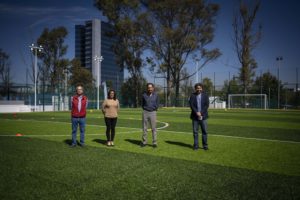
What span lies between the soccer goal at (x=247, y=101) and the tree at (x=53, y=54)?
3157 cm

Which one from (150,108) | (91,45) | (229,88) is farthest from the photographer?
(91,45)

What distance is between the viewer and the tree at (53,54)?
5672 cm

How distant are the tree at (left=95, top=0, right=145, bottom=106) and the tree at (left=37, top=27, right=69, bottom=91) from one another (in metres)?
10.5

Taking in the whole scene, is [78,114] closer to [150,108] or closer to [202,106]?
[150,108]

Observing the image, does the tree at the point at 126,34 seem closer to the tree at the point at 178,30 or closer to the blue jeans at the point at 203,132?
the tree at the point at 178,30

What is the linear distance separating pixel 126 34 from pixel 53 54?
1574cm

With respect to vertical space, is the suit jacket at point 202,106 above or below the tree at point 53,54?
below

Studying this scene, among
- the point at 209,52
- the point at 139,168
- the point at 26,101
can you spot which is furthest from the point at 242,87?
the point at 139,168

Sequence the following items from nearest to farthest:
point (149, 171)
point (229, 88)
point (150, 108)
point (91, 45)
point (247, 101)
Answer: point (149, 171) < point (150, 108) < point (247, 101) < point (229, 88) < point (91, 45)

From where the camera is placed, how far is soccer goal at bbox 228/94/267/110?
45.1 meters

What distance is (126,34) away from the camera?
5181 centimetres

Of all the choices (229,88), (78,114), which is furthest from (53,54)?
(78,114)

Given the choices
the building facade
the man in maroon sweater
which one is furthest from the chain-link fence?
the building facade

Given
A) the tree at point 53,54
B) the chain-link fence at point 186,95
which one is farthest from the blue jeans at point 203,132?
the tree at point 53,54
